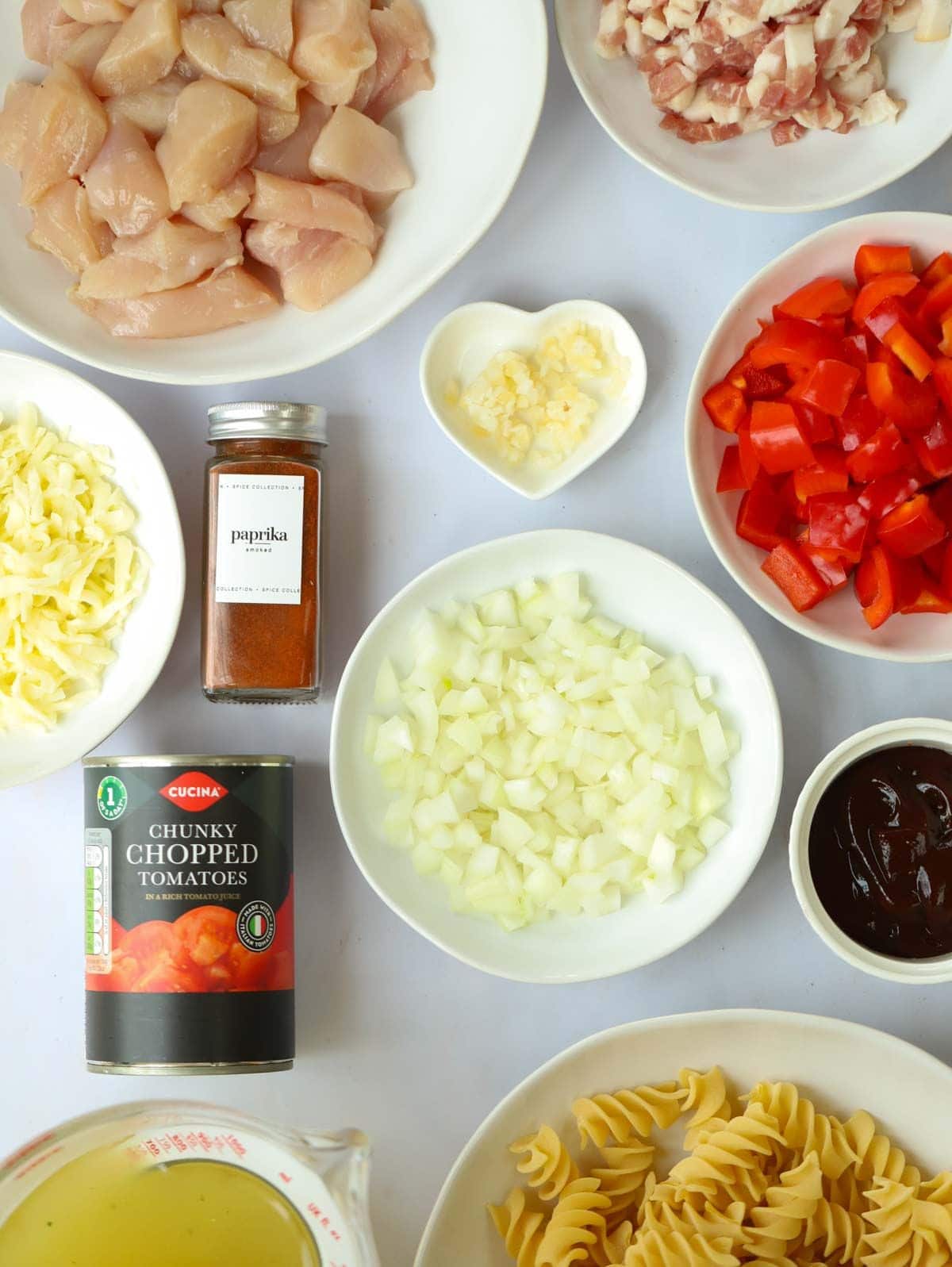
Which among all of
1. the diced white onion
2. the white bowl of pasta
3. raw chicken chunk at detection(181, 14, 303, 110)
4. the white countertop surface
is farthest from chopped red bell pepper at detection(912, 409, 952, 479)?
raw chicken chunk at detection(181, 14, 303, 110)

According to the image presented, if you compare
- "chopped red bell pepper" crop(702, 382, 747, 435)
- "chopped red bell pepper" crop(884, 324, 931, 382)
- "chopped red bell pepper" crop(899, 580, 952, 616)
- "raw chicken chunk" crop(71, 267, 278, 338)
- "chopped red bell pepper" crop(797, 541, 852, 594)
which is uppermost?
"raw chicken chunk" crop(71, 267, 278, 338)

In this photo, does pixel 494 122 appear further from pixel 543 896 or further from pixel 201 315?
pixel 543 896

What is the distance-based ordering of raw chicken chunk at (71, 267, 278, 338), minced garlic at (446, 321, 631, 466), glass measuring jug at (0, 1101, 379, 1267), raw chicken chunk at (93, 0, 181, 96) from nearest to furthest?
glass measuring jug at (0, 1101, 379, 1267), raw chicken chunk at (93, 0, 181, 96), raw chicken chunk at (71, 267, 278, 338), minced garlic at (446, 321, 631, 466)

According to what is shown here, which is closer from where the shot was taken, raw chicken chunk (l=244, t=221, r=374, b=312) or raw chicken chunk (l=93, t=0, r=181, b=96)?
raw chicken chunk (l=93, t=0, r=181, b=96)

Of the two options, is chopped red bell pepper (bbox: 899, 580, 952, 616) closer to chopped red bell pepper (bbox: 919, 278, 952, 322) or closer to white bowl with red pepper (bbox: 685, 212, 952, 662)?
white bowl with red pepper (bbox: 685, 212, 952, 662)

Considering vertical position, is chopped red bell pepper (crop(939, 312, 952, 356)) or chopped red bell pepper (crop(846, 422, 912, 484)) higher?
chopped red bell pepper (crop(939, 312, 952, 356))

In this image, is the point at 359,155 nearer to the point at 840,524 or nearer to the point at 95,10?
the point at 95,10
